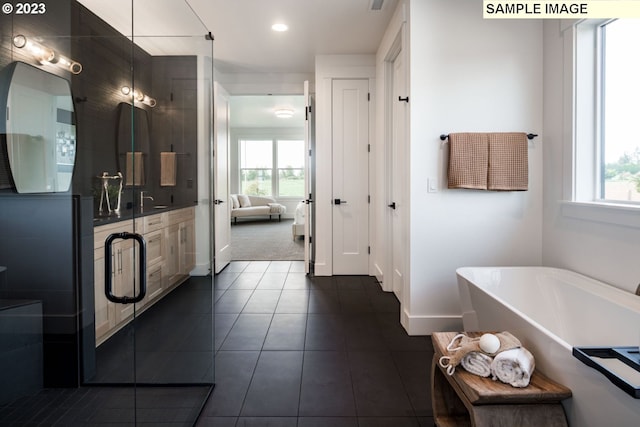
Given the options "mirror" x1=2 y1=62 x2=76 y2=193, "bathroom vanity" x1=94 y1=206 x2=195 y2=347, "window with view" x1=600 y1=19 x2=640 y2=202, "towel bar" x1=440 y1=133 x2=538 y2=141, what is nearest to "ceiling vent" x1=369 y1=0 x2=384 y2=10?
"towel bar" x1=440 y1=133 x2=538 y2=141

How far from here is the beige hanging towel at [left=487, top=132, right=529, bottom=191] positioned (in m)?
2.64

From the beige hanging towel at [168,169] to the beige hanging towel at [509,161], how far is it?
6.98ft

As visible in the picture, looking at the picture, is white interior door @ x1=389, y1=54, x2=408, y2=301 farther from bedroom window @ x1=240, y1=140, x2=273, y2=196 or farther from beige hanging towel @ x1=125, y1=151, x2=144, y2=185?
bedroom window @ x1=240, y1=140, x2=273, y2=196

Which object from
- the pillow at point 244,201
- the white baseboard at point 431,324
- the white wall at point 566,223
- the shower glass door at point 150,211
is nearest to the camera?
the shower glass door at point 150,211

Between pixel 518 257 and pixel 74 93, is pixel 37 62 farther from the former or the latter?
pixel 518 257

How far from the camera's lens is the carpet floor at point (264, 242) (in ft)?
19.0

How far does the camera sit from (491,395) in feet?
4.39

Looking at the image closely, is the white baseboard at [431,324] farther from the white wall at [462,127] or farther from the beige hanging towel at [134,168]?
the beige hanging towel at [134,168]

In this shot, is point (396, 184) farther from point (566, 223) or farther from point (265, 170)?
point (265, 170)

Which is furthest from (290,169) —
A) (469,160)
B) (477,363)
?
(477,363)

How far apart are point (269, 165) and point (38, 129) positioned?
9.49 metres

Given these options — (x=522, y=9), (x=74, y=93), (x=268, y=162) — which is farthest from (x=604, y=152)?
(x=268, y=162)

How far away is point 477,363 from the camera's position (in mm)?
1506

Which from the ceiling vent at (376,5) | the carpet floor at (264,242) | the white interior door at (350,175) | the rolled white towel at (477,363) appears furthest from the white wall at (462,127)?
the carpet floor at (264,242)
